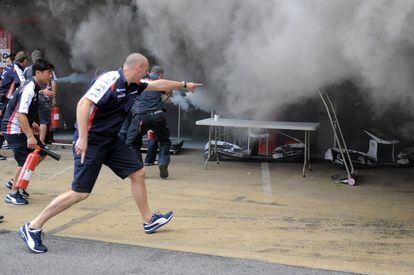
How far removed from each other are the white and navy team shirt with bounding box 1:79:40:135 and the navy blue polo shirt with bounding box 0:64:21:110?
200cm

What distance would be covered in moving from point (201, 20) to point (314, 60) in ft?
5.86

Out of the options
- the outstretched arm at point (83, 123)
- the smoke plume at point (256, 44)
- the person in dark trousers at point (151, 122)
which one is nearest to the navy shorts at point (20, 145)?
the person in dark trousers at point (151, 122)

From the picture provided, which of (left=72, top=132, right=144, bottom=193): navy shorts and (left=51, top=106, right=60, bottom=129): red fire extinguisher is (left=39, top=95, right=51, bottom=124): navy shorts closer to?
(left=51, top=106, right=60, bottom=129): red fire extinguisher

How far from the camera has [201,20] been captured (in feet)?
23.8

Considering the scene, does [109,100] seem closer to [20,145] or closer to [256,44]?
[20,145]

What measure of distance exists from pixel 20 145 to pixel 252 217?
2545 mm

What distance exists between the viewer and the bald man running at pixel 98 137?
4.19m

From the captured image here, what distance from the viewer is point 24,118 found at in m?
5.33

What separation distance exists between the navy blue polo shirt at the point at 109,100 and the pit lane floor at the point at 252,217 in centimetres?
99

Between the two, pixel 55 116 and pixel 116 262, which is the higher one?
pixel 55 116

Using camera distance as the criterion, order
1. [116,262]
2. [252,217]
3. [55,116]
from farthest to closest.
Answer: [55,116] < [252,217] < [116,262]

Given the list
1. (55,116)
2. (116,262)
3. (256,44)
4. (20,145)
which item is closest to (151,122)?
(256,44)

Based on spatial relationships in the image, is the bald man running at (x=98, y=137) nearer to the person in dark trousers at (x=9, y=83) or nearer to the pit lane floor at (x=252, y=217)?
the pit lane floor at (x=252, y=217)

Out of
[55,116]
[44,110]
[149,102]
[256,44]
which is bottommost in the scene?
[55,116]
